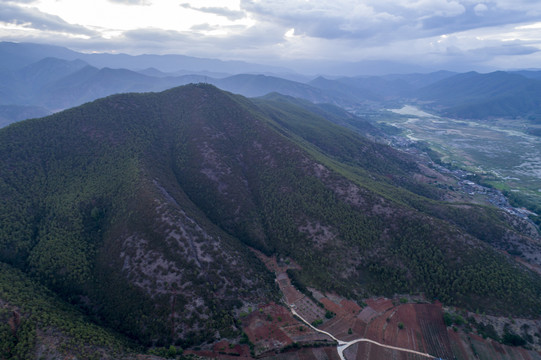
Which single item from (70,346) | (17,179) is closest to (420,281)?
(70,346)

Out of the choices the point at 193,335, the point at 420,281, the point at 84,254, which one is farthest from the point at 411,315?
the point at 84,254

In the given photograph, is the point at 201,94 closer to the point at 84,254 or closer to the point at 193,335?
the point at 84,254

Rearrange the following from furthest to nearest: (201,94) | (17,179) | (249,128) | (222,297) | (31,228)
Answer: (201,94) < (249,128) < (17,179) < (31,228) < (222,297)

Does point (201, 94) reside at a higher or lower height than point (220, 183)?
higher

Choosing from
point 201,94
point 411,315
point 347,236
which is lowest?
point 411,315

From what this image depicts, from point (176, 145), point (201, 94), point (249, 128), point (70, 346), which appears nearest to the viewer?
point (70, 346)

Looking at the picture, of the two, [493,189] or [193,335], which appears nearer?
[193,335]
